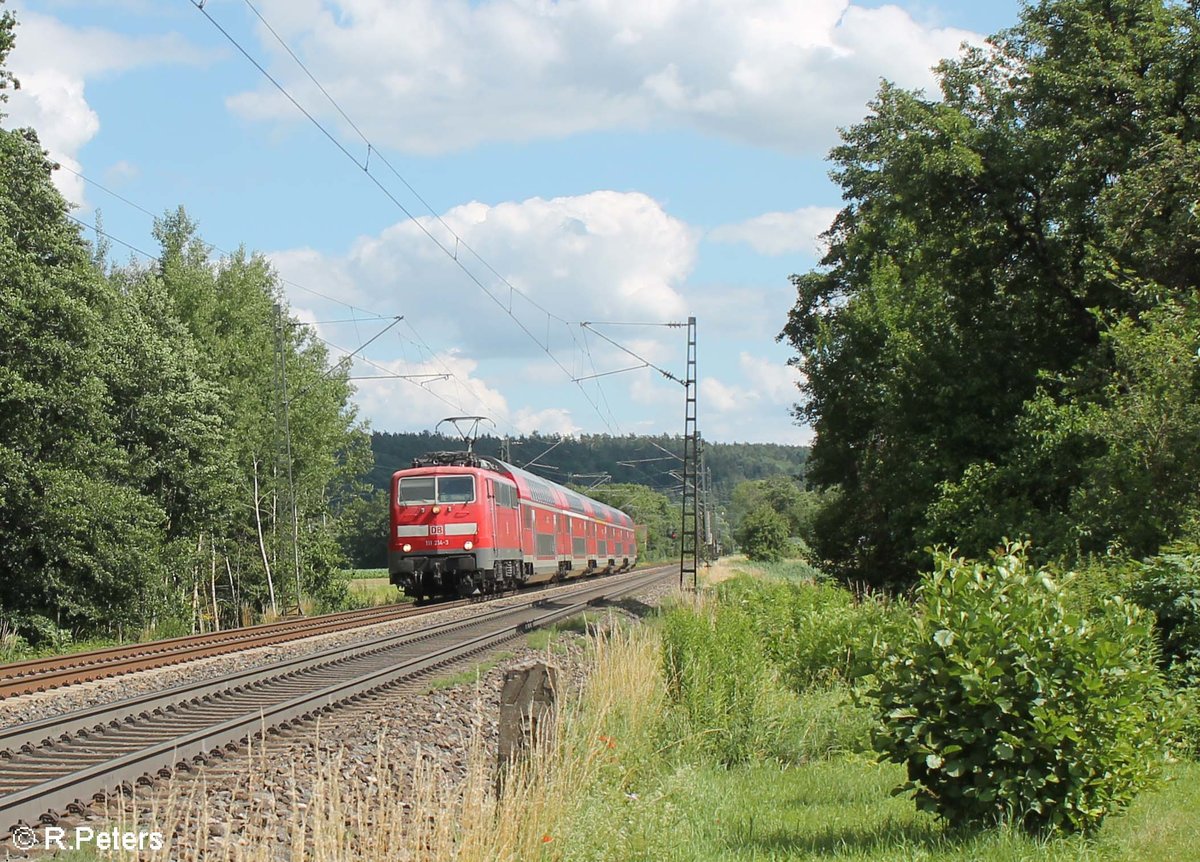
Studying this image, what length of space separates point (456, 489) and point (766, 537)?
5571cm

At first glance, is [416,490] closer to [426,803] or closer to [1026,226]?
[1026,226]

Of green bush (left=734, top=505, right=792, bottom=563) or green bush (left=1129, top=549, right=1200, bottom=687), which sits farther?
green bush (left=734, top=505, right=792, bottom=563)

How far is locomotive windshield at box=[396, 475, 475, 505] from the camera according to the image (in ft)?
107

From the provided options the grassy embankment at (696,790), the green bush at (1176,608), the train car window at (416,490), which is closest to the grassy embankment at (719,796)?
the grassy embankment at (696,790)

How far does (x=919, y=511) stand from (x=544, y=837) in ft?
74.3

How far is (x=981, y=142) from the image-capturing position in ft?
83.8

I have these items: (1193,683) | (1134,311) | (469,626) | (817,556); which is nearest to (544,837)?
(1193,683)

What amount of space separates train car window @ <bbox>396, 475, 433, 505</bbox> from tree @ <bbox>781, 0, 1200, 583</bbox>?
38.5 feet

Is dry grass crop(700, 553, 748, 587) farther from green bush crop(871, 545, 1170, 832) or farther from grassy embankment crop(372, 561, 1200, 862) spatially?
green bush crop(871, 545, 1170, 832)

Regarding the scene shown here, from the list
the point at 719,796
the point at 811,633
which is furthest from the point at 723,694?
the point at 811,633

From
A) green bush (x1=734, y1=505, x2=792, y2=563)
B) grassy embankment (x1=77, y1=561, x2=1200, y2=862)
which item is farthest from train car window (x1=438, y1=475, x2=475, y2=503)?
green bush (x1=734, y1=505, x2=792, y2=563)

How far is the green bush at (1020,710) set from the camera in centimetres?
618

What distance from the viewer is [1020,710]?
6203mm

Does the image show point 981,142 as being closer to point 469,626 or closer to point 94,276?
point 469,626
